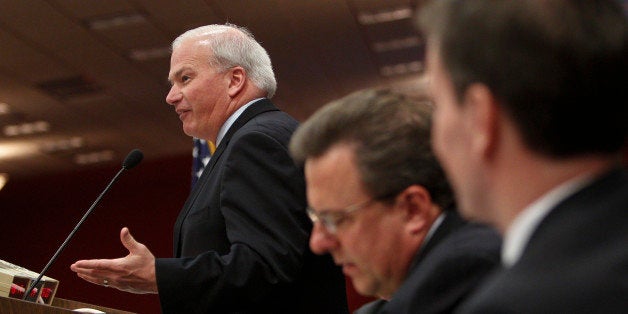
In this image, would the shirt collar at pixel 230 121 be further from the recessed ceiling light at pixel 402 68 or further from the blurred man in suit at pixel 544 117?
the recessed ceiling light at pixel 402 68

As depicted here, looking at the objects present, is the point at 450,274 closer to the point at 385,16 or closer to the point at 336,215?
the point at 336,215

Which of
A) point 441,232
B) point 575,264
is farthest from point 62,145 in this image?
point 575,264

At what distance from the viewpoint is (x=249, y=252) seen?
206cm

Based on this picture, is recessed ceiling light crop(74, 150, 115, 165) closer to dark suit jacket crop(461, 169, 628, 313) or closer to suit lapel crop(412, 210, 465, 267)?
suit lapel crop(412, 210, 465, 267)

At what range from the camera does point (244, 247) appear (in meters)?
2.07

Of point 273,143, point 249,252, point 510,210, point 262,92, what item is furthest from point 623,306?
point 262,92

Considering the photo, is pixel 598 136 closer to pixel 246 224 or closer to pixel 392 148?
pixel 392 148

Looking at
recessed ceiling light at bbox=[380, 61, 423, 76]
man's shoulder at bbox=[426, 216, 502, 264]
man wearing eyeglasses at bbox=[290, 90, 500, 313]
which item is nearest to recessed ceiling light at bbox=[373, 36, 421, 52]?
recessed ceiling light at bbox=[380, 61, 423, 76]

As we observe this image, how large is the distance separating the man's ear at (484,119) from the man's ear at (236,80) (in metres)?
1.79

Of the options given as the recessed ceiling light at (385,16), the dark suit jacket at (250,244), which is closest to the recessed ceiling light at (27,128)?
the recessed ceiling light at (385,16)

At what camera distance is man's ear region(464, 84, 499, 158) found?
78 cm

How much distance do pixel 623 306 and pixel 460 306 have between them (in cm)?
50

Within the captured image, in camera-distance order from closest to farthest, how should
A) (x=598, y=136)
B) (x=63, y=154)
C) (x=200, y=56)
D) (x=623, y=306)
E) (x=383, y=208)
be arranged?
(x=623, y=306) < (x=598, y=136) < (x=383, y=208) < (x=200, y=56) < (x=63, y=154)

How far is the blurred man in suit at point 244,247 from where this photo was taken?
205 centimetres
